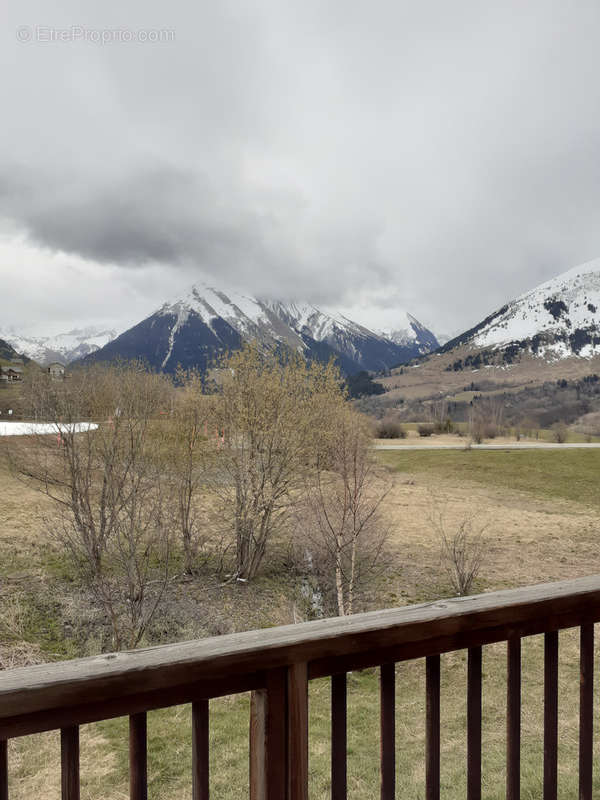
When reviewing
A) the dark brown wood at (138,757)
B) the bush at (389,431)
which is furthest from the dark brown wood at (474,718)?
the bush at (389,431)

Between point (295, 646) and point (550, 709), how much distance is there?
979mm

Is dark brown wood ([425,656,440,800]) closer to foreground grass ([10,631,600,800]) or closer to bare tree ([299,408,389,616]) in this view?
foreground grass ([10,631,600,800])

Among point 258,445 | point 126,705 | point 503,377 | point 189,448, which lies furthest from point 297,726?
point 503,377

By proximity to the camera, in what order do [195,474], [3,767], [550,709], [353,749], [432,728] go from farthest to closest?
[195,474] < [353,749] < [550,709] < [432,728] < [3,767]

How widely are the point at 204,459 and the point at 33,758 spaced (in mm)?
7479

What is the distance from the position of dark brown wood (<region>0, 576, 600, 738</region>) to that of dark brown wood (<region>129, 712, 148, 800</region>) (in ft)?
0.31

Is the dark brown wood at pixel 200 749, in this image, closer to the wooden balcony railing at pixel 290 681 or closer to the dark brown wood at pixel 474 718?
the wooden balcony railing at pixel 290 681

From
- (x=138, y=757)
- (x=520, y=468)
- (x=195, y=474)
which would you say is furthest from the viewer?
(x=520, y=468)

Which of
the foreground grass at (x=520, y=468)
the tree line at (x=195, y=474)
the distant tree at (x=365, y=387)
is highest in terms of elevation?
the distant tree at (x=365, y=387)

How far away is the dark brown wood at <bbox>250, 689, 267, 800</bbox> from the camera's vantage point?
4.15 feet

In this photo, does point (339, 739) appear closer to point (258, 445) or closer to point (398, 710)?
point (398, 710)

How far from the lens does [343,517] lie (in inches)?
378

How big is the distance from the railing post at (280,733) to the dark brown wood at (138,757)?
0.27 meters

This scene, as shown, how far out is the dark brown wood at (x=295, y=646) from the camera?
3.51ft
